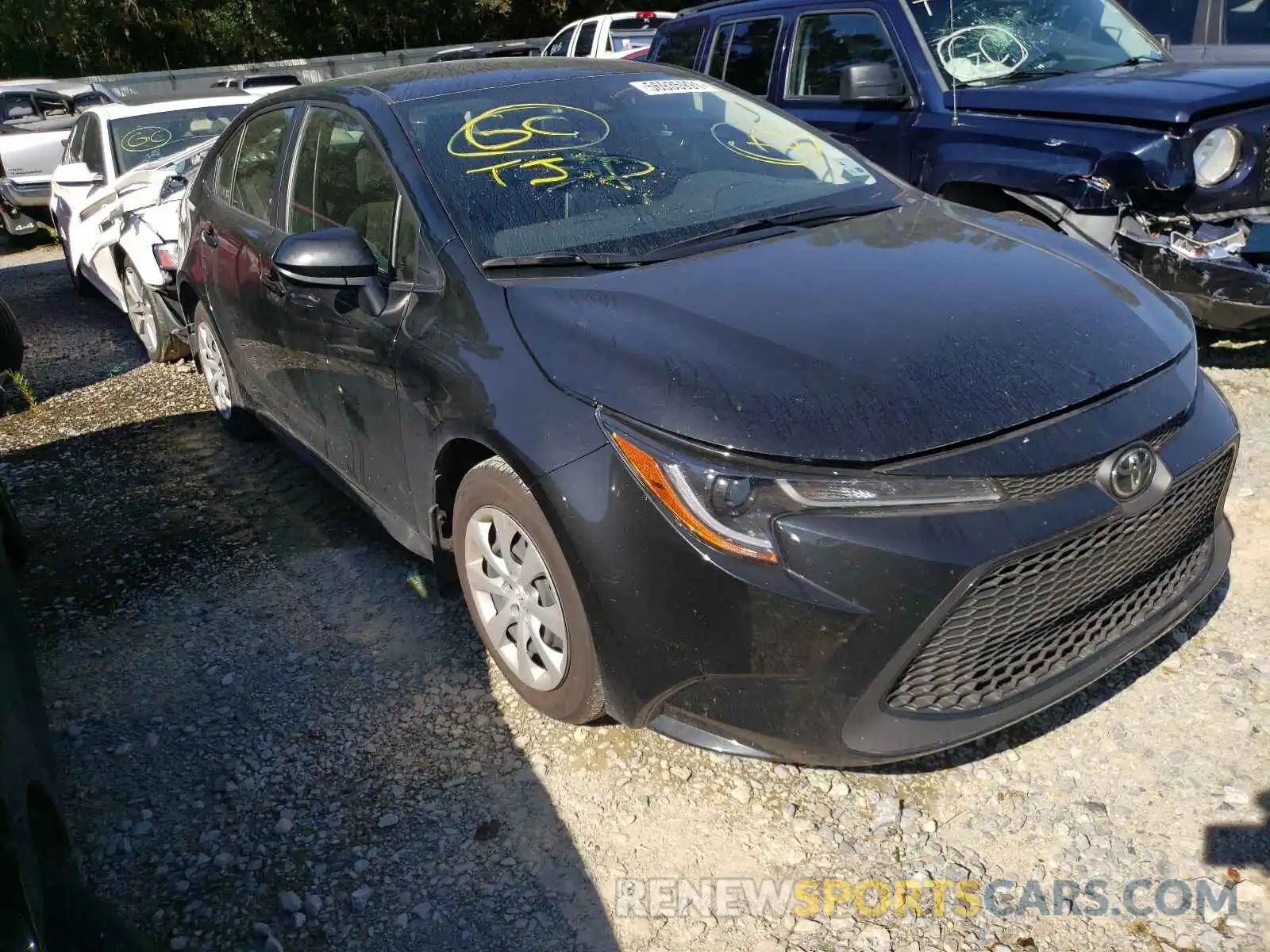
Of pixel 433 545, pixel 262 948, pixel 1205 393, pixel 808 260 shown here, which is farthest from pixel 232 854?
pixel 1205 393

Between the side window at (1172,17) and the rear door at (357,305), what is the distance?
584cm

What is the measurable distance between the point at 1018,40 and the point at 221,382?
4.39 meters

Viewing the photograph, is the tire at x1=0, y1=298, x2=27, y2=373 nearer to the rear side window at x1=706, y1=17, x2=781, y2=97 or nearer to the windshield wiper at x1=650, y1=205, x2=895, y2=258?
the windshield wiper at x1=650, y1=205, x2=895, y2=258

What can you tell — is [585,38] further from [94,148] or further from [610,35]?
[94,148]

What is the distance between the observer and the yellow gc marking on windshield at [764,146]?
11.8 feet

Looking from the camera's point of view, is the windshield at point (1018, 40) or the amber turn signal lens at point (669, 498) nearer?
the amber turn signal lens at point (669, 498)

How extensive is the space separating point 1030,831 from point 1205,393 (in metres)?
1.21

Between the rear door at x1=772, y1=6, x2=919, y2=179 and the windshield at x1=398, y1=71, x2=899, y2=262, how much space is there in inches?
68.1

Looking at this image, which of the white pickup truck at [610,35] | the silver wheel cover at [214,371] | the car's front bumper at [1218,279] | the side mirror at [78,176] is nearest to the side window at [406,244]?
the silver wheel cover at [214,371]

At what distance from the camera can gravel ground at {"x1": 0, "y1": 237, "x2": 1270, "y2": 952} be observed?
7.75 feet

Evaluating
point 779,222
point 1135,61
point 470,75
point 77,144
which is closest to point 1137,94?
point 1135,61

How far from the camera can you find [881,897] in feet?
7.75

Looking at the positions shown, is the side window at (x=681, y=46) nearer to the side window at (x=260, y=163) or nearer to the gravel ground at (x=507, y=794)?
the side window at (x=260, y=163)

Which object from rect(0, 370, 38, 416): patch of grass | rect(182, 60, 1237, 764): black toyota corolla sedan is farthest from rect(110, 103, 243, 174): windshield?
rect(182, 60, 1237, 764): black toyota corolla sedan
